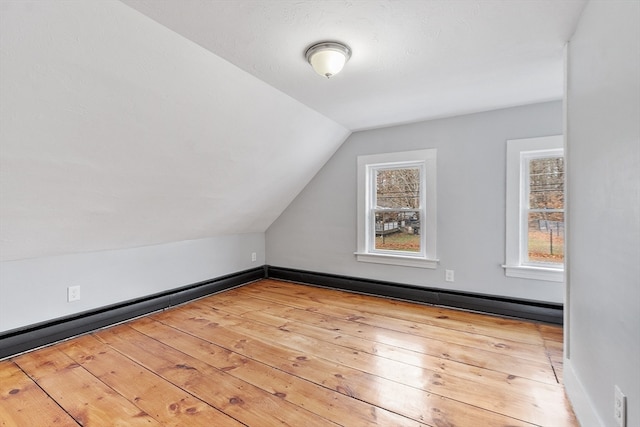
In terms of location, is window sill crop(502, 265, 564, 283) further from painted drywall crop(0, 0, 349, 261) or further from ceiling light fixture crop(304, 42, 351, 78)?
ceiling light fixture crop(304, 42, 351, 78)

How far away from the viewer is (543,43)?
192cm

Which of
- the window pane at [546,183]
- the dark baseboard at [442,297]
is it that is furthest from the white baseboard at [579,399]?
the window pane at [546,183]

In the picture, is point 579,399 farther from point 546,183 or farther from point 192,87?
point 192,87

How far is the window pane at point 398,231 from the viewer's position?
3652 millimetres

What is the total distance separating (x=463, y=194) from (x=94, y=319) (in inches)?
149

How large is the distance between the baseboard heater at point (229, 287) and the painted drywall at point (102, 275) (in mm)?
71

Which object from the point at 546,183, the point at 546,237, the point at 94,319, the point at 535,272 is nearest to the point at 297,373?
the point at 94,319

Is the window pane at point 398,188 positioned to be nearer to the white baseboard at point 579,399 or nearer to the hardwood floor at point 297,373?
the hardwood floor at point 297,373

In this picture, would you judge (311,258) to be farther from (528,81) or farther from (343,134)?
(528,81)

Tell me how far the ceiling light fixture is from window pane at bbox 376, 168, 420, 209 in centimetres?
199

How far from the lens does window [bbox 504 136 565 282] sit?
9.52 feet

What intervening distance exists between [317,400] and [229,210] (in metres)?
2.45

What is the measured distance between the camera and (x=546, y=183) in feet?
9.70

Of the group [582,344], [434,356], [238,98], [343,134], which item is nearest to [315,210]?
[343,134]
